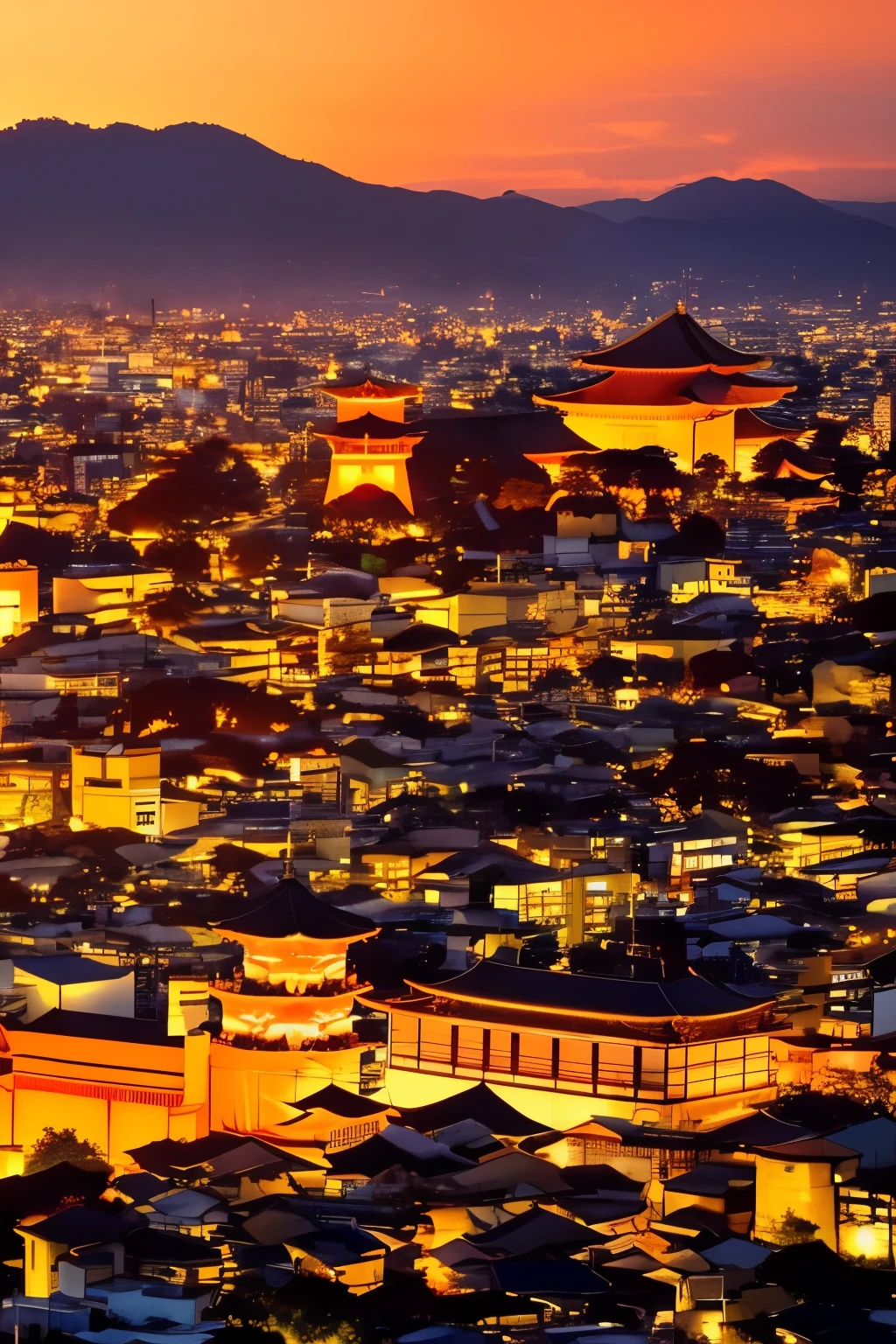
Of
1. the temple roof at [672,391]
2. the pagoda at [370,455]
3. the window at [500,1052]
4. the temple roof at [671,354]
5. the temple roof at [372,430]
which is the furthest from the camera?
the temple roof at [671,354]

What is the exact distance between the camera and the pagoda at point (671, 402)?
118 feet

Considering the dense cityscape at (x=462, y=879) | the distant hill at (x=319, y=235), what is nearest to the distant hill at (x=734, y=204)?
the distant hill at (x=319, y=235)

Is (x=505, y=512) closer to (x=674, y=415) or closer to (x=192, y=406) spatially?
(x=674, y=415)

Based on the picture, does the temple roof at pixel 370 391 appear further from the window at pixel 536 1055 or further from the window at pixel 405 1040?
the window at pixel 536 1055

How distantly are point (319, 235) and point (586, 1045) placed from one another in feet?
379

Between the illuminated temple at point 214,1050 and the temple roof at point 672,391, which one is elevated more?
the temple roof at point 672,391

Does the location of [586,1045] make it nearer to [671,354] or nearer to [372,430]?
[372,430]

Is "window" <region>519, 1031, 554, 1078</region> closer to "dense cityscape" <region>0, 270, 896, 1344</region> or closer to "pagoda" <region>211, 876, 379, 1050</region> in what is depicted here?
"dense cityscape" <region>0, 270, 896, 1344</region>

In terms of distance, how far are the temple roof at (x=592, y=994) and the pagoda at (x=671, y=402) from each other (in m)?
21.5

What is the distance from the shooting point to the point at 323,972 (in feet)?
45.6

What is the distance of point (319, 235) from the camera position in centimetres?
12750

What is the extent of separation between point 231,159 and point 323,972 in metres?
118

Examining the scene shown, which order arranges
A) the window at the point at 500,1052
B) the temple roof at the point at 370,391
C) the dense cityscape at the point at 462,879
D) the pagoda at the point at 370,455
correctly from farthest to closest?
the temple roof at the point at 370,391 → the pagoda at the point at 370,455 → the window at the point at 500,1052 → the dense cityscape at the point at 462,879

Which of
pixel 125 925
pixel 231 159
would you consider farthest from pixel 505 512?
pixel 231 159
